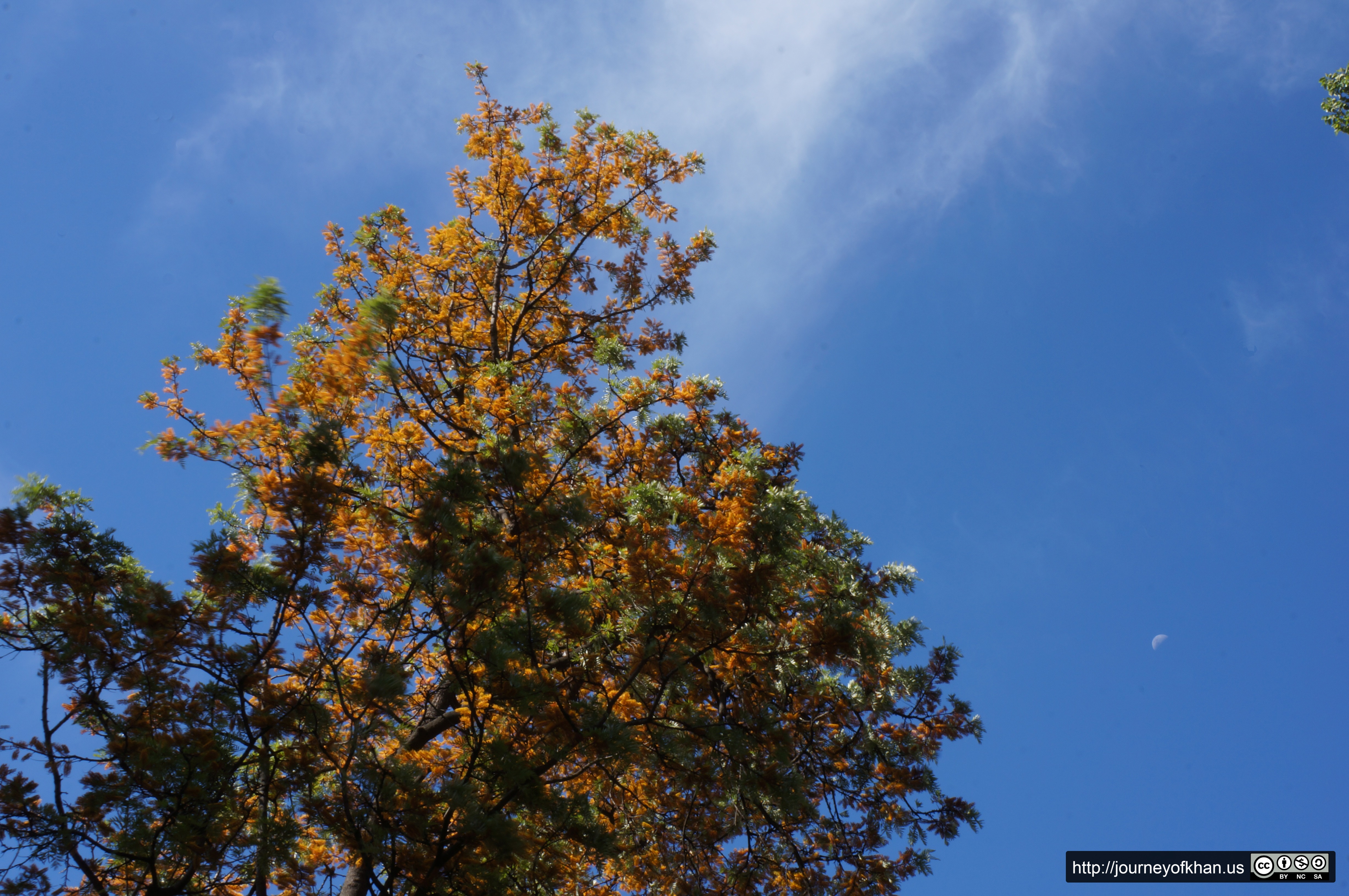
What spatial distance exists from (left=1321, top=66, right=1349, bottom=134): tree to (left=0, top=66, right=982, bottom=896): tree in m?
10.6

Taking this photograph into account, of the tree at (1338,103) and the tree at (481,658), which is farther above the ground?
the tree at (1338,103)

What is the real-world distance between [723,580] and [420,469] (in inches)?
107

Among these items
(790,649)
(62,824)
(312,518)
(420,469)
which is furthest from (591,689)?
(62,824)

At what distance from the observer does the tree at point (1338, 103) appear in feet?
37.6

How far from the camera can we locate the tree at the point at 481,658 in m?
4.47

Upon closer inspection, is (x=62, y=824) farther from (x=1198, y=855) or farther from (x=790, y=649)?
(x=1198, y=855)

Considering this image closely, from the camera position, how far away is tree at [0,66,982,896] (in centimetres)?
447

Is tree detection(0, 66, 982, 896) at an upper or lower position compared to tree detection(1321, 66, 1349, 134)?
lower

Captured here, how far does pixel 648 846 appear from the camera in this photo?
24.1 feet

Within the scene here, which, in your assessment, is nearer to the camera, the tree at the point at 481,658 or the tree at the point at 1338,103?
the tree at the point at 481,658

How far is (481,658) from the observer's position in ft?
15.1

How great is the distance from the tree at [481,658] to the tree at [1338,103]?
1062 centimetres

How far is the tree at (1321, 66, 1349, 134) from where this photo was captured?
37.6 feet

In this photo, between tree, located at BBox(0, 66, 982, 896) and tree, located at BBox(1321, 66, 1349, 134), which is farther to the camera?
tree, located at BBox(1321, 66, 1349, 134)
